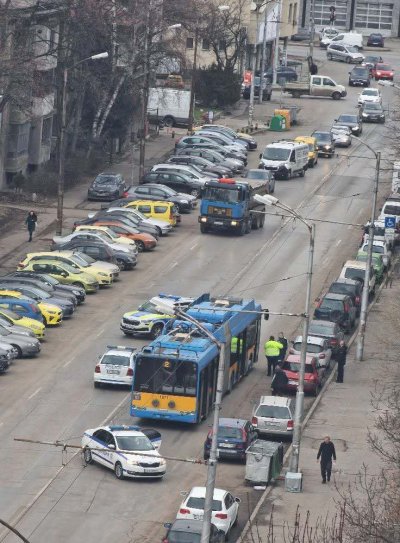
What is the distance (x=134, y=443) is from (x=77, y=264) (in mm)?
23063

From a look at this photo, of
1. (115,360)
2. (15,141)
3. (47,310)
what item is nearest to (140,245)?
(47,310)

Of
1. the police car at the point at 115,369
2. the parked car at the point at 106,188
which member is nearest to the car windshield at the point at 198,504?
the police car at the point at 115,369

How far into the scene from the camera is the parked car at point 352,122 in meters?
112

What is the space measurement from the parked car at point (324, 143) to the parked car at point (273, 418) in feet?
169

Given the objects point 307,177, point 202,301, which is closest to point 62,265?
point 202,301

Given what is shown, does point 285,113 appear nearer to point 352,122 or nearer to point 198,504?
point 352,122

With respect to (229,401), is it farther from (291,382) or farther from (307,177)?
(307,177)

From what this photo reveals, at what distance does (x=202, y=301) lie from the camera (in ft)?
197

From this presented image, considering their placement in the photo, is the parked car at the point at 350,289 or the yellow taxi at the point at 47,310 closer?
the yellow taxi at the point at 47,310

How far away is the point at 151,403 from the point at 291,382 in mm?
7085

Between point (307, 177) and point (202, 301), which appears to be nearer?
point (202, 301)

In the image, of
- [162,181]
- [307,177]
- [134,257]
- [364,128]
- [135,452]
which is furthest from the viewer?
[364,128]

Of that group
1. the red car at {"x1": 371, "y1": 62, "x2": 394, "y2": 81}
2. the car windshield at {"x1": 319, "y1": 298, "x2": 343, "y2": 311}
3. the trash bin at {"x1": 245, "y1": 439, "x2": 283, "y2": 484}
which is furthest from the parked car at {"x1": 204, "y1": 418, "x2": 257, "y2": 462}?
the red car at {"x1": 371, "y1": 62, "x2": 394, "y2": 81}

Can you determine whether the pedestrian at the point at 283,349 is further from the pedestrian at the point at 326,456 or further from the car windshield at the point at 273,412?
the pedestrian at the point at 326,456
